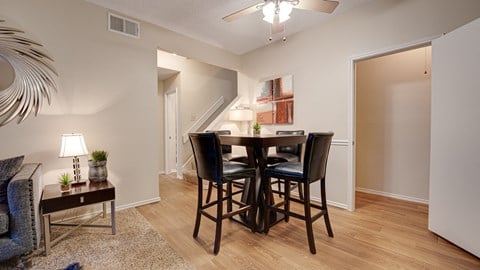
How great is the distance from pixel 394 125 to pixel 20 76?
4698mm

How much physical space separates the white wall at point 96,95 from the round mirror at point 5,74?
1.15 feet

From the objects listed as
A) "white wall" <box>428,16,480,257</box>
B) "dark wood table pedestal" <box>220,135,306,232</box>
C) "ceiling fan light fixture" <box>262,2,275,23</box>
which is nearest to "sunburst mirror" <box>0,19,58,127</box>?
"dark wood table pedestal" <box>220,135,306,232</box>

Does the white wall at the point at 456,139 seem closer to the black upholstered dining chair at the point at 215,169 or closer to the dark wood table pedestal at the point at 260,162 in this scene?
the dark wood table pedestal at the point at 260,162

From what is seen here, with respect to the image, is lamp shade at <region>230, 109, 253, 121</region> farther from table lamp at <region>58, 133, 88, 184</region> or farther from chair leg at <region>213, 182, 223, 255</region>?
table lamp at <region>58, 133, 88, 184</region>

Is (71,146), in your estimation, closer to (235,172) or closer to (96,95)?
(96,95)

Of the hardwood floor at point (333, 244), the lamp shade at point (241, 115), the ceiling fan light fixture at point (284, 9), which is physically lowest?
the hardwood floor at point (333, 244)

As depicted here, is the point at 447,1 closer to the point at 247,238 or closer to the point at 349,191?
the point at 349,191

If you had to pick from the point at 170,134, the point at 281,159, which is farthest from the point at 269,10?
the point at 170,134

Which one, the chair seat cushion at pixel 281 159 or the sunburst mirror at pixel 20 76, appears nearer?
the sunburst mirror at pixel 20 76

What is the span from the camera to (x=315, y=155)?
5.95 feet

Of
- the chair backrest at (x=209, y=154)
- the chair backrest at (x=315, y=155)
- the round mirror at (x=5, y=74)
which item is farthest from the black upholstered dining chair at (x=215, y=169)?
the round mirror at (x=5, y=74)

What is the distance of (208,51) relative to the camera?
3746 millimetres

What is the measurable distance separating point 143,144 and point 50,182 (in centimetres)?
105

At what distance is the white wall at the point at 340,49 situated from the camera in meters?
2.19
